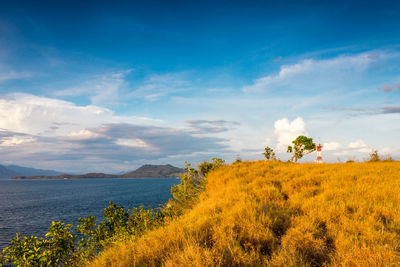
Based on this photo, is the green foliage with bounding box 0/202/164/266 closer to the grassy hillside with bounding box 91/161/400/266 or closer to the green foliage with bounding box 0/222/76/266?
the green foliage with bounding box 0/222/76/266

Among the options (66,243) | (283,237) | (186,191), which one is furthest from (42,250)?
(283,237)

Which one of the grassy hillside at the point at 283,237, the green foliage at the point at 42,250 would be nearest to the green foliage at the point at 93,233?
the green foliage at the point at 42,250

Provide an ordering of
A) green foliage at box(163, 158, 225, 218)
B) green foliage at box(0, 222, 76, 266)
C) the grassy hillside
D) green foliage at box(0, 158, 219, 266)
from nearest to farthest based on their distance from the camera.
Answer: the grassy hillside
green foliage at box(0, 222, 76, 266)
green foliage at box(0, 158, 219, 266)
green foliage at box(163, 158, 225, 218)

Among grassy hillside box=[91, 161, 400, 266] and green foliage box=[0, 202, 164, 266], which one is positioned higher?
grassy hillside box=[91, 161, 400, 266]

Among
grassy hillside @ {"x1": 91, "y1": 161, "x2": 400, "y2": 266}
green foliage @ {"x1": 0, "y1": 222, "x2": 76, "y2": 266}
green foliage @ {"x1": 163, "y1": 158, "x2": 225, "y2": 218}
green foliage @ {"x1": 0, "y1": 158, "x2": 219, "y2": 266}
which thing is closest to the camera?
grassy hillside @ {"x1": 91, "y1": 161, "x2": 400, "y2": 266}

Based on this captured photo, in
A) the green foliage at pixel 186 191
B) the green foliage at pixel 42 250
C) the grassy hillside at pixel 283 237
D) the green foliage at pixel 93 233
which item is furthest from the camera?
the green foliage at pixel 186 191

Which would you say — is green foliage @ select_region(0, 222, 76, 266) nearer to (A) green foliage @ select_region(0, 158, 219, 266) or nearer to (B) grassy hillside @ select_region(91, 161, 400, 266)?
(A) green foliage @ select_region(0, 158, 219, 266)

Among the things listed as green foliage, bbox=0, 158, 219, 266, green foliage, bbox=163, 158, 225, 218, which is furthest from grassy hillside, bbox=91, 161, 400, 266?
green foliage, bbox=163, 158, 225, 218

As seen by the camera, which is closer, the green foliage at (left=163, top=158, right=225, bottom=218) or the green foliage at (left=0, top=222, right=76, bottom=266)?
the green foliage at (left=0, top=222, right=76, bottom=266)

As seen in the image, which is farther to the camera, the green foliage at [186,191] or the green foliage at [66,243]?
the green foliage at [186,191]

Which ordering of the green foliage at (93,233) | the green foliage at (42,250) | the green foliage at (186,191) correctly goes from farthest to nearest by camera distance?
the green foliage at (186,191)
the green foliage at (93,233)
the green foliage at (42,250)

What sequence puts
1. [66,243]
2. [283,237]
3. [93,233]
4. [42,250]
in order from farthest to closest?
[93,233]
[66,243]
[42,250]
[283,237]

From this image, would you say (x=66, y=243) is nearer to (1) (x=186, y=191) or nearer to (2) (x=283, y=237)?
(1) (x=186, y=191)

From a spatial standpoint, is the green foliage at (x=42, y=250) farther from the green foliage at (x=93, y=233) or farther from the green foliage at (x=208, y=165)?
the green foliage at (x=208, y=165)
